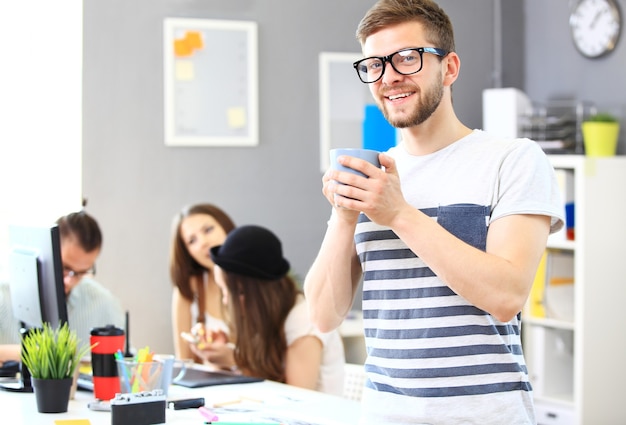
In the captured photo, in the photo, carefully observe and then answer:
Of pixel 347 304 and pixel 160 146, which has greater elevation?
pixel 160 146

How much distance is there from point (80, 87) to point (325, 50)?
4.19 feet

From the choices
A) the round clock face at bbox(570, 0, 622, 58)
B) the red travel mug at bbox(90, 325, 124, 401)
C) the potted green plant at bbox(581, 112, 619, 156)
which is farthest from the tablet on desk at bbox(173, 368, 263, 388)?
the round clock face at bbox(570, 0, 622, 58)

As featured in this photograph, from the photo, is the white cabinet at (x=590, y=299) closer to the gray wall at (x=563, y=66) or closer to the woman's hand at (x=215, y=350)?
the gray wall at (x=563, y=66)

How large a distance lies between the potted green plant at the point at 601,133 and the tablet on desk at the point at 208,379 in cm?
236

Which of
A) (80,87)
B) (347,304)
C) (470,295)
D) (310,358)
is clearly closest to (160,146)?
(80,87)

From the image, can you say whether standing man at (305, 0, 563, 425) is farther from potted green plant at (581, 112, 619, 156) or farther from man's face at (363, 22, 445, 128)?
potted green plant at (581, 112, 619, 156)

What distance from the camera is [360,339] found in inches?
170

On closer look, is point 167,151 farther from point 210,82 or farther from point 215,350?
point 215,350

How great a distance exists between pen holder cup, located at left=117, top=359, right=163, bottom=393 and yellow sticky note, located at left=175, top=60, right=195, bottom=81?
243cm

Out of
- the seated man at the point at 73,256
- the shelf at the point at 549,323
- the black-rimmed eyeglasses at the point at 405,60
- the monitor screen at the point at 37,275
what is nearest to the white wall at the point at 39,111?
the seated man at the point at 73,256

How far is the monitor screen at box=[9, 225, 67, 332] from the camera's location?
2.25 metres

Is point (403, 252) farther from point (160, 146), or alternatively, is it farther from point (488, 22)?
point (488, 22)

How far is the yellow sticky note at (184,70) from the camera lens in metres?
4.39

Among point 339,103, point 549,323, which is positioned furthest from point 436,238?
point 339,103
